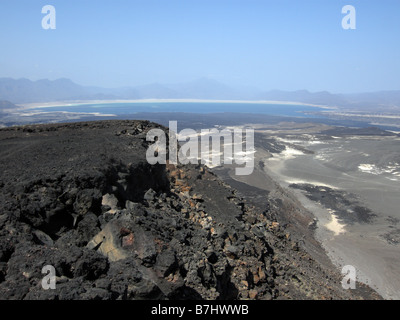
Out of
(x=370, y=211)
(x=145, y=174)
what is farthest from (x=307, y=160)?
(x=145, y=174)

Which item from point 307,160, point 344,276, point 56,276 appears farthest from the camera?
point 307,160

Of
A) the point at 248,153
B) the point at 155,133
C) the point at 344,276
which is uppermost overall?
the point at 155,133

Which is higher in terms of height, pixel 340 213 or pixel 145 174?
pixel 145 174

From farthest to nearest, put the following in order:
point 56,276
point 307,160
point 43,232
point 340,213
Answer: point 307,160
point 340,213
point 43,232
point 56,276
